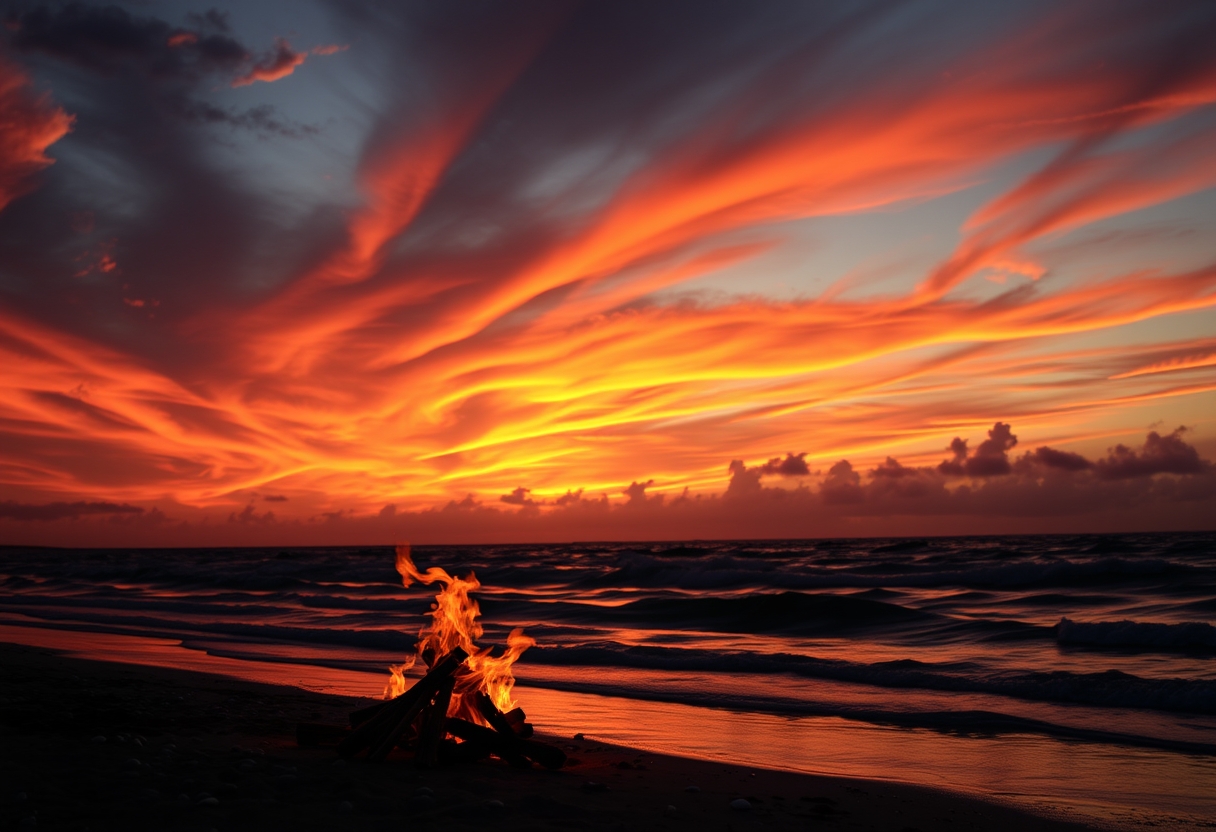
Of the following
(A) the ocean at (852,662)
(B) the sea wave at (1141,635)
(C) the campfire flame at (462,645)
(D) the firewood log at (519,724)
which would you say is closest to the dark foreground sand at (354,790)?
(D) the firewood log at (519,724)

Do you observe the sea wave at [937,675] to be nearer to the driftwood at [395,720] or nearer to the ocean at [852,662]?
the ocean at [852,662]

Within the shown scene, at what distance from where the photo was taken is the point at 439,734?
683 centimetres

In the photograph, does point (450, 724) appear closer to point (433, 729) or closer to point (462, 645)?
point (433, 729)

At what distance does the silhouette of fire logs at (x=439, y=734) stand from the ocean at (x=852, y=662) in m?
2.22

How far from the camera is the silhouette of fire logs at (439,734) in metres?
6.79

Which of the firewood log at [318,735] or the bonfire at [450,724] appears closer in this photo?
the bonfire at [450,724]

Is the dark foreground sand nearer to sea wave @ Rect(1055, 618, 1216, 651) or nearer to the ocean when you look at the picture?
the ocean

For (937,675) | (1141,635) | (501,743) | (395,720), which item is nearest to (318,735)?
(395,720)

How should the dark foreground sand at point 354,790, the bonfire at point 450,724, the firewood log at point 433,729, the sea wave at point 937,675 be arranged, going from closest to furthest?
the dark foreground sand at point 354,790, the firewood log at point 433,729, the bonfire at point 450,724, the sea wave at point 937,675

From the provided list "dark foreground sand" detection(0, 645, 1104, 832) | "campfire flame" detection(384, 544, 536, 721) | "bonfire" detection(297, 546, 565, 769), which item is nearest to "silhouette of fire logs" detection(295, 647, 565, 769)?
"bonfire" detection(297, 546, 565, 769)

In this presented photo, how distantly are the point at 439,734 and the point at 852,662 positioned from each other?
10.1m

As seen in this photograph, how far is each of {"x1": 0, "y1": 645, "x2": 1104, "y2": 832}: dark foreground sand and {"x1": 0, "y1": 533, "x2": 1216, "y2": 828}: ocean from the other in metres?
1.07

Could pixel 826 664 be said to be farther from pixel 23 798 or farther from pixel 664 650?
pixel 23 798

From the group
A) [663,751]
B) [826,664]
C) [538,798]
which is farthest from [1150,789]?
[826,664]
